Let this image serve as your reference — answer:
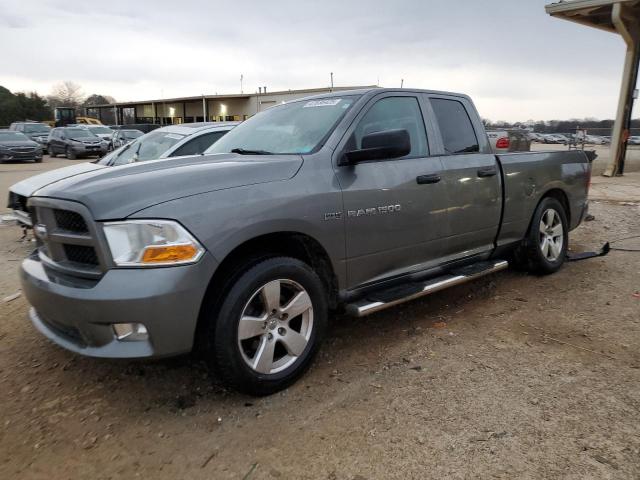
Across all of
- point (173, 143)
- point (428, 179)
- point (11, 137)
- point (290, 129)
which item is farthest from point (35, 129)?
point (428, 179)

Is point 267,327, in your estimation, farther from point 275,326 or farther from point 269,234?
point 269,234

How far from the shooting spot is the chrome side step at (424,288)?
3.33 m

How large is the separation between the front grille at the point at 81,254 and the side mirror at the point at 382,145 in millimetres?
1691

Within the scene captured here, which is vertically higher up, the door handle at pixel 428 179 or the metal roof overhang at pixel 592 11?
the metal roof overhang at pixel 592 11

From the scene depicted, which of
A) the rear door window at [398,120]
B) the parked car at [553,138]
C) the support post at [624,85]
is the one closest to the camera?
the rear door window at [398,120]

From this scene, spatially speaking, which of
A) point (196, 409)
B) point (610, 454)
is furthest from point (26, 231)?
point (610, 454)

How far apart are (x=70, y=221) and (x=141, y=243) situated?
0.52 m

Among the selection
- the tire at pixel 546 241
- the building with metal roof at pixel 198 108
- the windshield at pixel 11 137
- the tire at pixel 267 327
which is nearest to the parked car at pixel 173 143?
the tire at pixel 267 327

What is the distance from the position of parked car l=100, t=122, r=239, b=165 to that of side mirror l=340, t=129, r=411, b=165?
147 inches

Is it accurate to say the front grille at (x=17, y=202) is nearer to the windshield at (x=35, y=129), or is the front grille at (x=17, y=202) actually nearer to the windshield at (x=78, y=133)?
the windshield at (x=78, y=133)

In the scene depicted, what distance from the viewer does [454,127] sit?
439 centimetres

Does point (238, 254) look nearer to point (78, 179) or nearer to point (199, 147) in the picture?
point (78, 179)

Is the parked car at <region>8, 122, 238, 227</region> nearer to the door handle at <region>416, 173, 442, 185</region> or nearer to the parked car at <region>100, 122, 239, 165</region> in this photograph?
the parked car at <region>100, 122, 239, 165</region>

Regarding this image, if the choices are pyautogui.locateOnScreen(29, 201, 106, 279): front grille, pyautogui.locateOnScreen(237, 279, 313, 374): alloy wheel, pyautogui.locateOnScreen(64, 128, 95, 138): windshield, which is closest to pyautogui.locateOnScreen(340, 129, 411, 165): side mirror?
pyautogui.locateOnScreen(237, 279, 313, 374): alloy wheel
